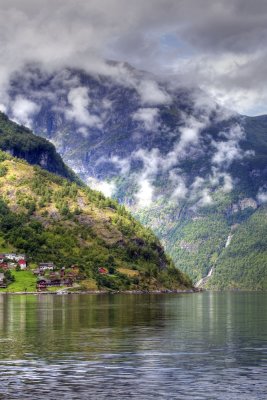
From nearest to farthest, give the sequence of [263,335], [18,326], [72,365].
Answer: [72,365] < [263,335] < [18,326]

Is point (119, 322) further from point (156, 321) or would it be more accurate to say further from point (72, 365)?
point (72, 365)

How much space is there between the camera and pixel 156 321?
158 meters

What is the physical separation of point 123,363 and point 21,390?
771 inches

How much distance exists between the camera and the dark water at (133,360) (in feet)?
234

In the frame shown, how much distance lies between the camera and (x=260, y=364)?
87.0m

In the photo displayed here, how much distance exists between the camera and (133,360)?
9112 cm

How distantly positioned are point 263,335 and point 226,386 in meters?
51.5

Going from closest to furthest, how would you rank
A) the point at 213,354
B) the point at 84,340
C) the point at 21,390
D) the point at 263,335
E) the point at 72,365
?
the point at 21,390 < the point at 72,365 < the point at 213,354 < the point at 84,340 < the point at 263,335

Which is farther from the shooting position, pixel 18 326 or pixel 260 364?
pixel 18 326

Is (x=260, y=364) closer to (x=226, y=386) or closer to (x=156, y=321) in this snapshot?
(x=226, y=386)

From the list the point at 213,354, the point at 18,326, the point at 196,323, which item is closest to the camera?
the point at 213,354

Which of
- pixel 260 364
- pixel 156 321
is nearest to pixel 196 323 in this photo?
pixel 156 321

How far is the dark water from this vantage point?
71.2 metres

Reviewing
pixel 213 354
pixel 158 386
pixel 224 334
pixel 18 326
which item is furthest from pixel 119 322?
pixel 158 386
